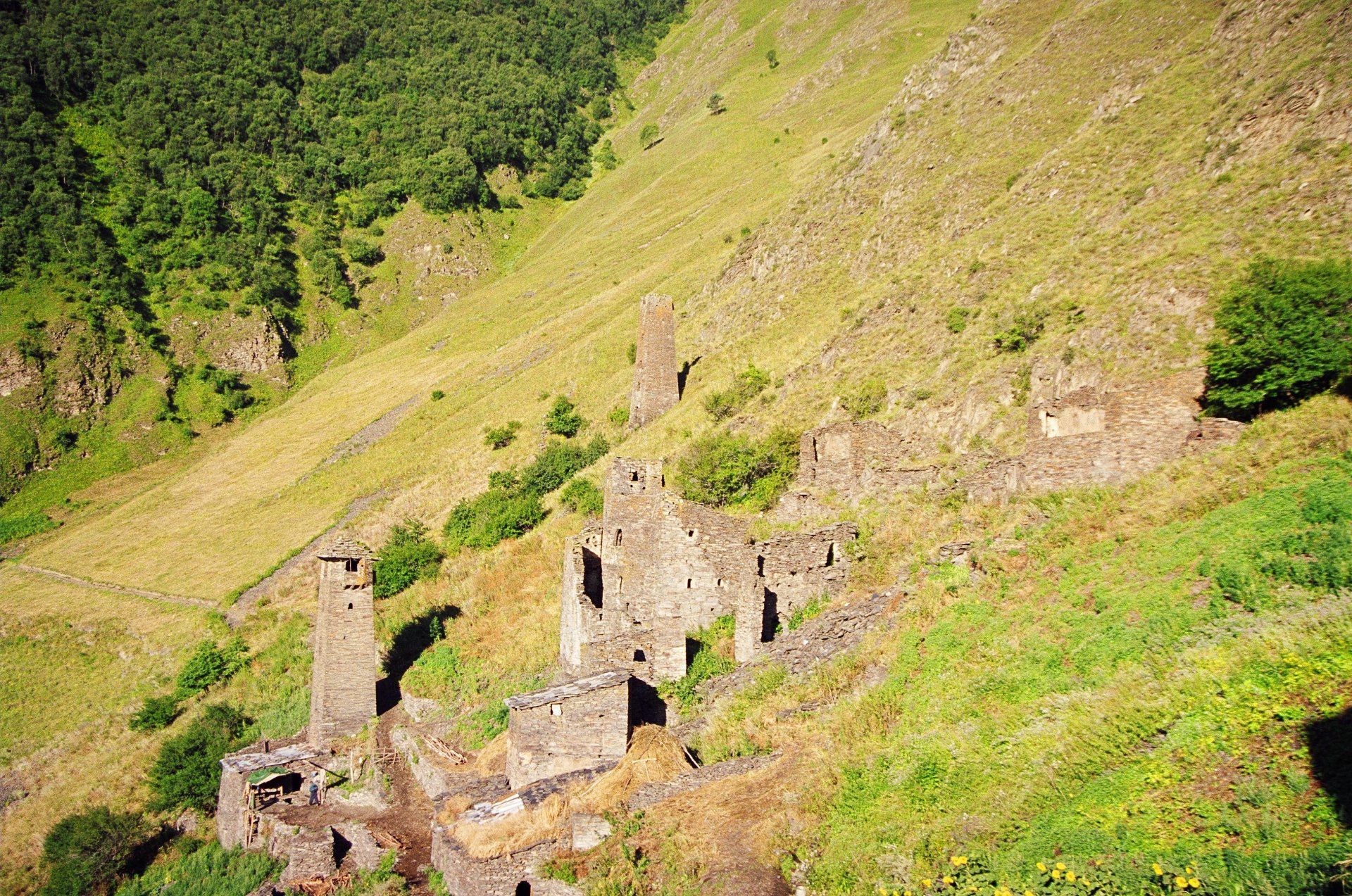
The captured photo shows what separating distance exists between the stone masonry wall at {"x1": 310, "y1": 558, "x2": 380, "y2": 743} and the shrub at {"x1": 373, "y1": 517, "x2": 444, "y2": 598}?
12.1 m

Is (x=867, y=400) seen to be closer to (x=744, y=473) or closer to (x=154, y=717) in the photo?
(x=744, y=473)

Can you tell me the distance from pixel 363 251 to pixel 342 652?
334 feet

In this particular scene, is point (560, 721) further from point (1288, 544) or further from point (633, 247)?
point (633, 247)

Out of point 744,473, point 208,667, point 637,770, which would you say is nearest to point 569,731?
point 637,770

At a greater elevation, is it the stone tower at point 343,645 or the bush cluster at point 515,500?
the bush cluster at point 515,500

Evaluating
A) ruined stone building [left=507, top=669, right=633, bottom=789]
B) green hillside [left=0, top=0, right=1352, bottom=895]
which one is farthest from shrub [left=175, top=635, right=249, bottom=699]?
ruined stone building [left=507, top=669, right=633, bottom=789]

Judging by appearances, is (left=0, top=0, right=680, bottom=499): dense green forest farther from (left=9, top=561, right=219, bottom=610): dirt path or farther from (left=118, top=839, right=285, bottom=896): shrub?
(left=118, top=839, right=285, bottom=896): shrub

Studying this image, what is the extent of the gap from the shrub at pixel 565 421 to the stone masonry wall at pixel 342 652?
22723 millimetres

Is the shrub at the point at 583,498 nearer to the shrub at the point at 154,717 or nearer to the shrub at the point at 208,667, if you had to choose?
the shrub at the point at 208,667

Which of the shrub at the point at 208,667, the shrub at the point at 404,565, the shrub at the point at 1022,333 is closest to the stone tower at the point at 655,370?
the shrub at the point at 404,565

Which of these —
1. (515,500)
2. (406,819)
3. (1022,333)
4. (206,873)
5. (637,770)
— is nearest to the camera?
(637,770)

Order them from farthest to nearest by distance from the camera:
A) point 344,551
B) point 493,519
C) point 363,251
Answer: point 363,251 → point 493,519 → point 344,551

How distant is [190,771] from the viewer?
26.5 meters

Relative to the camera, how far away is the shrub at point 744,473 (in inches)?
1006
